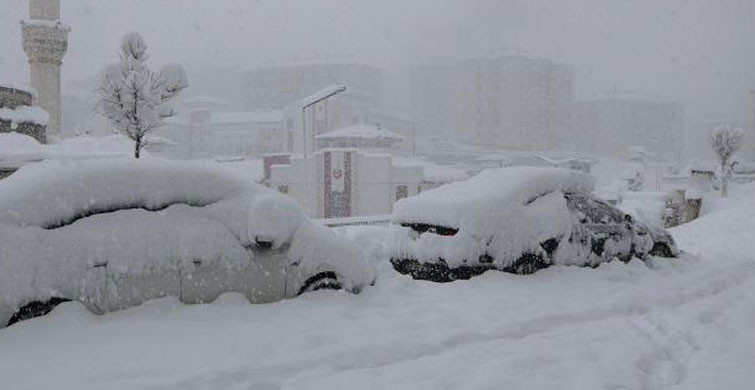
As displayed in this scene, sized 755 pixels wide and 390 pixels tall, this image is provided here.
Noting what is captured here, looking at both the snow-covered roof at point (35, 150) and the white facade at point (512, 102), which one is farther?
the white facade at point (512, 102)

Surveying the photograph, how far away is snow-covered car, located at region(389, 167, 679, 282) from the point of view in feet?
28.1

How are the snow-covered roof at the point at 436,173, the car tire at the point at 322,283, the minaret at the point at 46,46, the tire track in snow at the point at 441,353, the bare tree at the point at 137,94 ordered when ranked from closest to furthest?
the tire track in snow at the point at 441,353 → the car tire at the point at 322,283 → the bare tree at the point at 137,94 → the minaret at the point at 46,46 → the snow-covered roof at the point at 436,173

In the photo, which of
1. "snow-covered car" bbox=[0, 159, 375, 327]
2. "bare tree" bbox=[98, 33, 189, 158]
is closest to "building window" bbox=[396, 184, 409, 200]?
"bare tree" bbox=[98, 33, 189, 158]

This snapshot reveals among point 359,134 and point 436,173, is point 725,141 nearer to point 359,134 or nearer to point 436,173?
point 436,173

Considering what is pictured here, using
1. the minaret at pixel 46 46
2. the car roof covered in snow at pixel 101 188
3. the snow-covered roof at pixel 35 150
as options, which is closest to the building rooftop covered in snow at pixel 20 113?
the snow-covered roof at pixel 35 150

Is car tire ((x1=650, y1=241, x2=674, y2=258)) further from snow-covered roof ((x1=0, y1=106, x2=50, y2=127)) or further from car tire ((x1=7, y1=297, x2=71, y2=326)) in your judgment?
snow-covered roof ((x1=0, y1=106, x2=50, y2=127))

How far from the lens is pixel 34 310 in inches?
213

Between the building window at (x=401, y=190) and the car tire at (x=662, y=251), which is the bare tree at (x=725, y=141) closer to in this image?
the building window at (x=401, y=190)

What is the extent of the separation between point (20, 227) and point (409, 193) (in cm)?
3848

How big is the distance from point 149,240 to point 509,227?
463cm

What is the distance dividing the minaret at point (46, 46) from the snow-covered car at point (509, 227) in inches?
1432

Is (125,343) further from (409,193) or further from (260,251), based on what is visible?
(409,193)

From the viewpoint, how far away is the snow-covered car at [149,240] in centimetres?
541

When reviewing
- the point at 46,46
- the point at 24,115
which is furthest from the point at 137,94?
the point at 46,46
